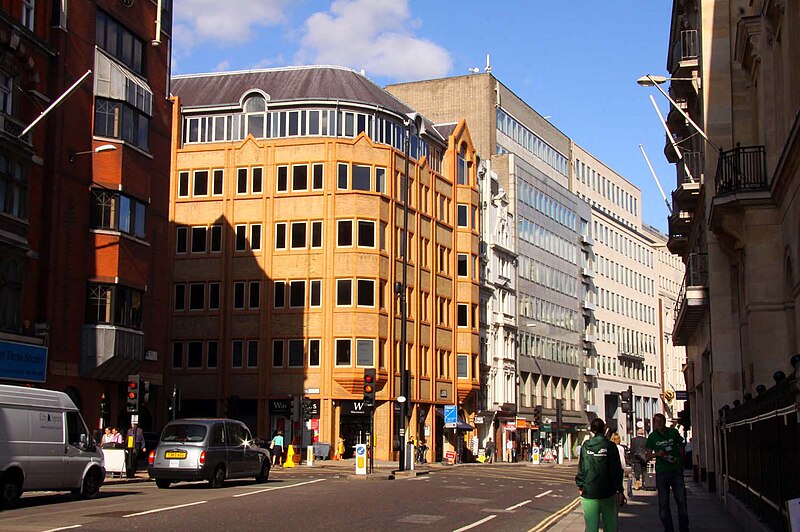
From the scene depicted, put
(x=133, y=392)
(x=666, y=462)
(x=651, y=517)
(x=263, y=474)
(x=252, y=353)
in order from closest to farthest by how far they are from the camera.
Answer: (x=666, y=462), (x=651, y=517), (x=263, y=474), (x=133, y=392), (x=252, y=353)

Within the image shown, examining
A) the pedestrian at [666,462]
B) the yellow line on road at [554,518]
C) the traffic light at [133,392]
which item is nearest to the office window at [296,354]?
the traffic light at [133,392]

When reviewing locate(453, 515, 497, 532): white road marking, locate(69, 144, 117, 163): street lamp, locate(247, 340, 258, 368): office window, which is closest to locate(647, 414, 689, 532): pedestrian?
locate(453, 515, 497, 532): white road marking

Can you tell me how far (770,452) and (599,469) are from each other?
9.09 ft

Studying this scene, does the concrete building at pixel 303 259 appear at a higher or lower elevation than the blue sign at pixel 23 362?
higher

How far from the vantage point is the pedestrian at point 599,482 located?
1355cm

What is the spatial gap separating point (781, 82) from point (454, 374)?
48034 millimetres

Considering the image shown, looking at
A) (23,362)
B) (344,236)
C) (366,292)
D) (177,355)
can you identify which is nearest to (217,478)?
(23,362)

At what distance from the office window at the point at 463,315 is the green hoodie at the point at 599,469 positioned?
190 feet

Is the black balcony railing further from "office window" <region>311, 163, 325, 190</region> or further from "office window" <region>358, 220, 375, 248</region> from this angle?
"office window" <region>311, 163, 325, 190</region>

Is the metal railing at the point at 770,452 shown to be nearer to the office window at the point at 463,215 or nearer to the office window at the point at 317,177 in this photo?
the office window at the point at 317,177

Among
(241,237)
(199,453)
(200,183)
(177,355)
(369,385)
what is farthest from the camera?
(200,183)

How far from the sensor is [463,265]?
238ft

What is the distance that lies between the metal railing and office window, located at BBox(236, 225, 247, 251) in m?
45.7

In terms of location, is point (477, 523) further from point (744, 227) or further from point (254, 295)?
point (254, 295)
